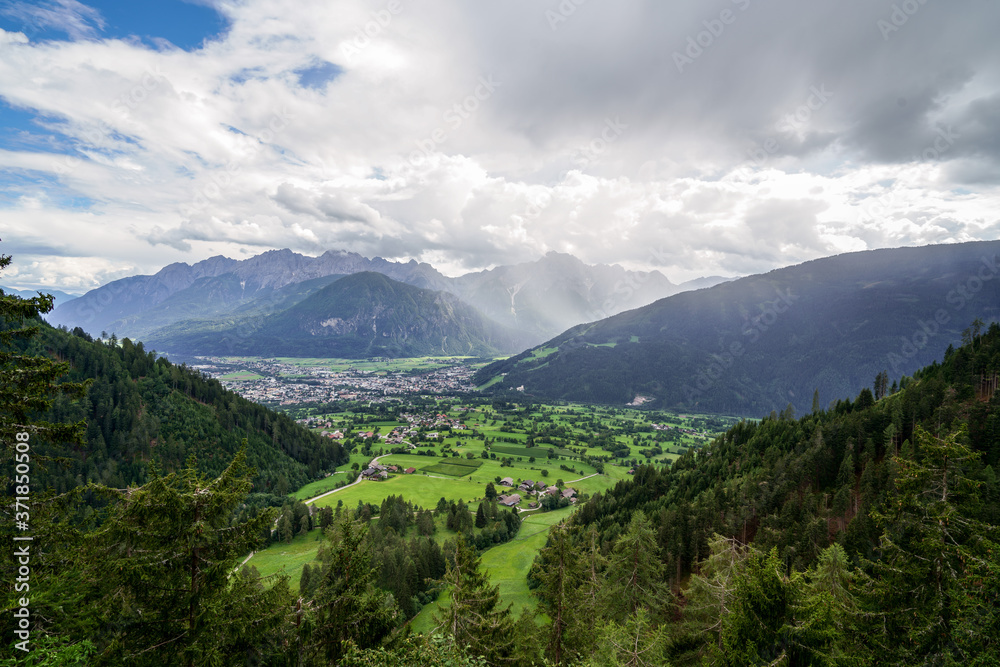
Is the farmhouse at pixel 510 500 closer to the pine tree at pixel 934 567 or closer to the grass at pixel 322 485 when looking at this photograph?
the grass at pixel 322 485

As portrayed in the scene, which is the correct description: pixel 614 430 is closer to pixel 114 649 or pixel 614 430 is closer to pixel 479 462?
pixel 479 462

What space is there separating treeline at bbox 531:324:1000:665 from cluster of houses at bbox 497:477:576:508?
47.0 meters

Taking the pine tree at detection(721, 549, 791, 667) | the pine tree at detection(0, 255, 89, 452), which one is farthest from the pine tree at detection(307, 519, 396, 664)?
the pine tree at detection(721, 549, 791, 667)

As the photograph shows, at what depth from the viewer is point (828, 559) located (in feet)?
75.1

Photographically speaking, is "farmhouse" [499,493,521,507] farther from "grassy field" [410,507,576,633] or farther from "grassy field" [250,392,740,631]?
"grassy field" [410,507,576,633]

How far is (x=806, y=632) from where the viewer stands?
1441 cm

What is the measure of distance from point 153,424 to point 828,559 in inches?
4393

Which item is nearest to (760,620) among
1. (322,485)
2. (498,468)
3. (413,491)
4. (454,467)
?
(413,491)

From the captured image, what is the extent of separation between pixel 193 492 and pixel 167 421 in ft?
334

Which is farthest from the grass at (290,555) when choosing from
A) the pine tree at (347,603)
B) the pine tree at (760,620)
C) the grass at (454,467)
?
the pine tree at (760,620)

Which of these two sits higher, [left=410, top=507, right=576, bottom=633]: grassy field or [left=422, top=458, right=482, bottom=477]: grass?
[left=410, top=507, right=576, bottom=633]: grassy field

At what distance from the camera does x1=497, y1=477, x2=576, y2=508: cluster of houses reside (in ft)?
309

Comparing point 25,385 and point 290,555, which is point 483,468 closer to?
point 290,555

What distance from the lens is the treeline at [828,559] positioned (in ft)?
44.7
